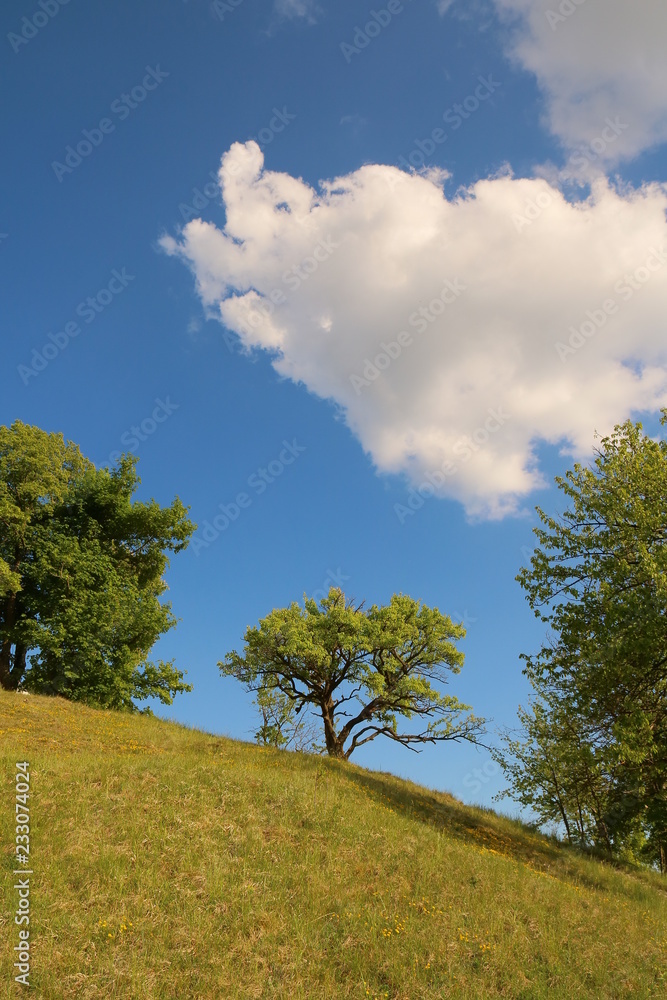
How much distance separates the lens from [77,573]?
31062mm

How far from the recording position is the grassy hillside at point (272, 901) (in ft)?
31.1

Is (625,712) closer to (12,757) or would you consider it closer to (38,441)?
(12,757)

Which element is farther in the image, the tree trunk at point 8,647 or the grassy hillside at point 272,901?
the tree trunk at point 8,647

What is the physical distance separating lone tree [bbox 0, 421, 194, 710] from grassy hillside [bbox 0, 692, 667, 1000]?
37.0ft

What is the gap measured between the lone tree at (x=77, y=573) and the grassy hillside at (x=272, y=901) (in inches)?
445

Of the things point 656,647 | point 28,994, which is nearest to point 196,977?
point 28,994

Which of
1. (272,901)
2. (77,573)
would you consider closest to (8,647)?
(77,573)

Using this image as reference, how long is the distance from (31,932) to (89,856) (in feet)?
6.75

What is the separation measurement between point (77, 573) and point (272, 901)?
2388 cm

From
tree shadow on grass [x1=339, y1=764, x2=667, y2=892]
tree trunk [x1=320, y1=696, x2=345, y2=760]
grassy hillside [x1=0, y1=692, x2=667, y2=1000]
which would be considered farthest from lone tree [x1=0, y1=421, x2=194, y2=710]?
tree shadow on grass [x1=339, y1=764, x2=667, y2=892]

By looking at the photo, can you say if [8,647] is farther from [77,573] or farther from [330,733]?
[330,733]

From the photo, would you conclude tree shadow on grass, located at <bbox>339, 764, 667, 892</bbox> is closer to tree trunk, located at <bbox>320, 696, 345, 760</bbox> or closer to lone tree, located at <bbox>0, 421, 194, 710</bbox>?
tree trunk, located at <bbox>320, 696, 345, 760</bbox>

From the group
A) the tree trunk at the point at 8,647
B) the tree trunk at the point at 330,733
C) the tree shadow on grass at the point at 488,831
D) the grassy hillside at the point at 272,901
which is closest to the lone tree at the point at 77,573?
the tree trunk at the point at 8,647

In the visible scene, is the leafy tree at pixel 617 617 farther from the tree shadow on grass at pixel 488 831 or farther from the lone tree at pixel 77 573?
the lone tree at pixel 77 573
